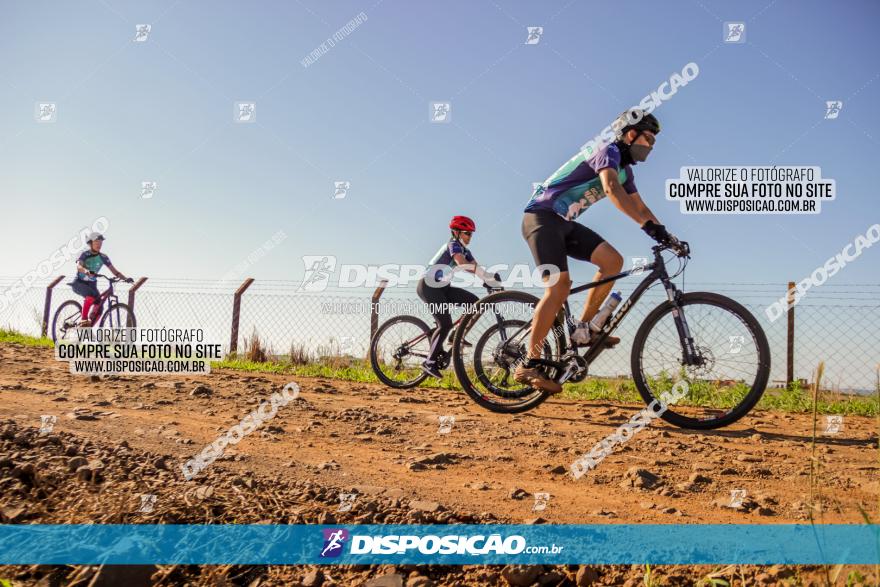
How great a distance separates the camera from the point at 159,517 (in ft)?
8.38

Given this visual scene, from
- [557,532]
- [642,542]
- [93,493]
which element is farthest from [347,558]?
[93,493]

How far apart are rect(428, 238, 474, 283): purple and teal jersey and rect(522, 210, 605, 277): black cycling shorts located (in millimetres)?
2334

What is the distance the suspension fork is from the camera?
4.46 m

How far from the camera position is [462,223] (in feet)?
24.5

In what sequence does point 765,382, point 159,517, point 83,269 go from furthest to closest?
point 83,269 < point 765,382 < point 159,517

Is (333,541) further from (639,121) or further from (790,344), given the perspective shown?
(790,344)

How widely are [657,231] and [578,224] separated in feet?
2.33

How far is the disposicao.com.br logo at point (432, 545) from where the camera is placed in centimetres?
234

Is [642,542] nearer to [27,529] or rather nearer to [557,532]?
[557,532]

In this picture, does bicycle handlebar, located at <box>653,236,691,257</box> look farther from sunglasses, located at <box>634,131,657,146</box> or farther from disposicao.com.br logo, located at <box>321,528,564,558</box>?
disposicao.com.br logo, located at <box>321,528,564,558</box>

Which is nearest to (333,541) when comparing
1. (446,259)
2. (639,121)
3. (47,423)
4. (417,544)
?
(417,544)

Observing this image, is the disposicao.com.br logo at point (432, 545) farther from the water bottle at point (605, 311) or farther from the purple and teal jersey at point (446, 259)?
the purple and teal jersey at point (446, 259)

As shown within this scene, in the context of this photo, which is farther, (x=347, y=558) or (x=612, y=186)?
(x=612, y=186)

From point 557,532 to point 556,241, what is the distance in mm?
2831
